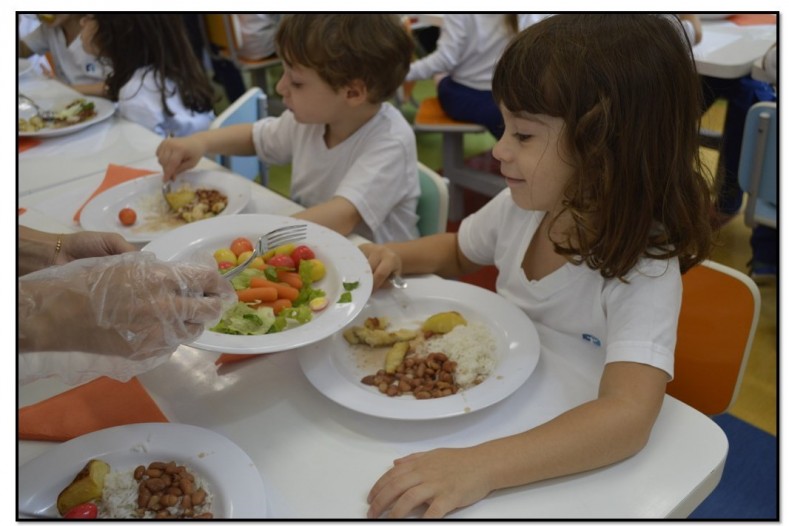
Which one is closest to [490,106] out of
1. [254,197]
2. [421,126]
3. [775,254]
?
[421,126]

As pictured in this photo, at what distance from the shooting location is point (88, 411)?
918 millimetres

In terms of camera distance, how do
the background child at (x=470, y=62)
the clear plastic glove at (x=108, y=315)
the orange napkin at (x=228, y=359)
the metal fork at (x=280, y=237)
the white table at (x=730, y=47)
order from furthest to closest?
the background child at (x=470, y=62)
the white table at (x=730, y=47)
the metal fork at (x=280, y=237)
the orange napkin at (x=228, y=359)
the clear plastic glove at (x=108, y=315)

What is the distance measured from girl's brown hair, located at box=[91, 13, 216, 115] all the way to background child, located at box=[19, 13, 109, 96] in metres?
0.18

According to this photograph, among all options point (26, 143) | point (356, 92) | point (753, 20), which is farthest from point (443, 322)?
point (753, 20)

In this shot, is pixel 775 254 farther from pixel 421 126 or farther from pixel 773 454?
pixel 421 126

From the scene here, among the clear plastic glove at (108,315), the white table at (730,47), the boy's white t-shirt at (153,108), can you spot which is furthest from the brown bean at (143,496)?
the white table at (730,47)

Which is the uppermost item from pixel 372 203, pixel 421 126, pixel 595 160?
pixel 595 160

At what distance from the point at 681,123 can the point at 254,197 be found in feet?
2.97

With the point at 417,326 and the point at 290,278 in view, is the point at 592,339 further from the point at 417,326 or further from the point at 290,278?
the point at 290,278

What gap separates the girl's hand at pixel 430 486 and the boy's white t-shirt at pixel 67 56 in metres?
2.14

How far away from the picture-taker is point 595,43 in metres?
0.93

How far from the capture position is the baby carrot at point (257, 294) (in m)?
1.03

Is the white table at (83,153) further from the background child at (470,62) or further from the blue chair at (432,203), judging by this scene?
the background child at (470,62)

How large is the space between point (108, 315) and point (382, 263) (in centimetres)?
51
